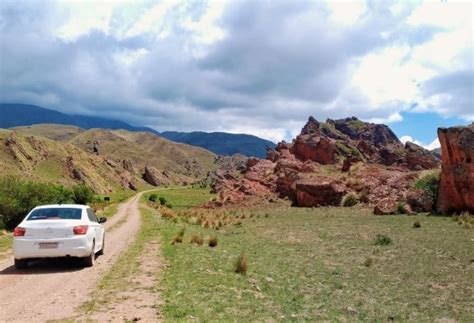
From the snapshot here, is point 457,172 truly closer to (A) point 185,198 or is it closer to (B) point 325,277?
(B) point 325,277

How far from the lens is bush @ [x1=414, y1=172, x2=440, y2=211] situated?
2024 inches

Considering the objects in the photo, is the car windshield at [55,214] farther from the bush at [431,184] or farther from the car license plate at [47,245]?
the bush at [431,184]

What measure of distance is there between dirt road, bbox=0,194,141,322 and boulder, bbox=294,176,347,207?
43504 millimetres

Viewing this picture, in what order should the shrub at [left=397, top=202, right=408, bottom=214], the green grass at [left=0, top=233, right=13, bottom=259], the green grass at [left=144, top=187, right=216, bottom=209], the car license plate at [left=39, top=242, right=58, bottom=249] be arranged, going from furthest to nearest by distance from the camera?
the green grass at [left=144, top=187, right=216, bottom=209] → the shrub at [left=397, top=202, right=408, bottom=214] → the green grass at [left=0, top=233, right=13, bottom=259] → the car license plate at [left=39, top=242, right=58, bottom=249]

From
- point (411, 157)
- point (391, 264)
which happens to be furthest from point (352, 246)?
point (411, 157)

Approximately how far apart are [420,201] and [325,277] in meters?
34.8

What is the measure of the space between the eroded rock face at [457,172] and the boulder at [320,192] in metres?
14.0

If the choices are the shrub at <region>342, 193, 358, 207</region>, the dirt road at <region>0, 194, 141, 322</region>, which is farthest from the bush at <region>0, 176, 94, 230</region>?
the shrub at <region>342, 193, 358, 207</region>

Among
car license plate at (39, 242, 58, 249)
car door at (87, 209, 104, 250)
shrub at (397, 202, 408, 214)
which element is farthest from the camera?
shrub at (397, 202, 408, 214)

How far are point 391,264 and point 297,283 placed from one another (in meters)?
7.01

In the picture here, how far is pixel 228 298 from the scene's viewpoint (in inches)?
531

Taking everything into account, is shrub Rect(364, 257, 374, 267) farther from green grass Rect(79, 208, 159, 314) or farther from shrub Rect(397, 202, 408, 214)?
shrub Rect(397, 202, 408, 214)

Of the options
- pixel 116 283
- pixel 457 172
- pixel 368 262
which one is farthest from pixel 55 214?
pixel 457 172

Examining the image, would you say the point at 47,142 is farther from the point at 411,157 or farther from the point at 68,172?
the point at 411,157
